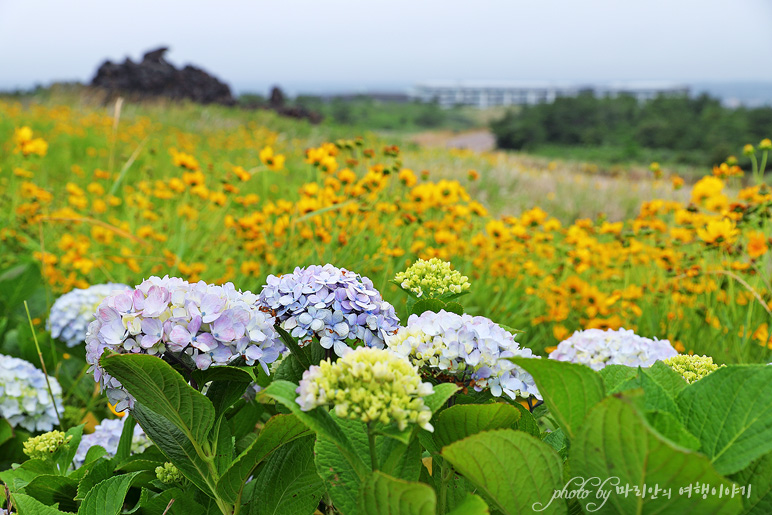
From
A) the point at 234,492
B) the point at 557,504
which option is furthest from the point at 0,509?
the point at 557,504

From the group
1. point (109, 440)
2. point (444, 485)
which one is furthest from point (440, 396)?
point (109, 440)

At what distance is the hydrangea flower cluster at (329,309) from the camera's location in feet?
3.00

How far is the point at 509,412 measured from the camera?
80cm

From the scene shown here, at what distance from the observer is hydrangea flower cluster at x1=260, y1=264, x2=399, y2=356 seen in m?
0.91

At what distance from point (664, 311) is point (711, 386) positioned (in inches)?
85.8

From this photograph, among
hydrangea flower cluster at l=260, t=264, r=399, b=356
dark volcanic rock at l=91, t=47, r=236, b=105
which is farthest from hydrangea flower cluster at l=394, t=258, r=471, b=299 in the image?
dark volcanic rock at l=91, t=47, r=236, b=105

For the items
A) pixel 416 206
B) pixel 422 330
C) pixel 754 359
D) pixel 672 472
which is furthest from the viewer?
pixel 416 206

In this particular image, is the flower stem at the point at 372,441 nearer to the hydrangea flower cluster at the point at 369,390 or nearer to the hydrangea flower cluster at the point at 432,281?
the hydrangea flower cluster at the point at 369,390

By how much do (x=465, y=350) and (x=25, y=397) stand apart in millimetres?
1446

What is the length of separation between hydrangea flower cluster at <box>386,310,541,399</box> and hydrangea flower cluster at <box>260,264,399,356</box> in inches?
2.4

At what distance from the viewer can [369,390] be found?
2.28ft

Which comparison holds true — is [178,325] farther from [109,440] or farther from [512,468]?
[109,440]

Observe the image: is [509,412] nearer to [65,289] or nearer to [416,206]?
[416,206]

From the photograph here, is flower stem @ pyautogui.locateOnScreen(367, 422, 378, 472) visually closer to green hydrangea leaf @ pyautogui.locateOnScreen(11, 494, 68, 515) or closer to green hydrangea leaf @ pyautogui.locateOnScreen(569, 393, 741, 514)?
green hydrangea leaf @ pyautogui.locateOnScreen(569, 393, 741, 514)
